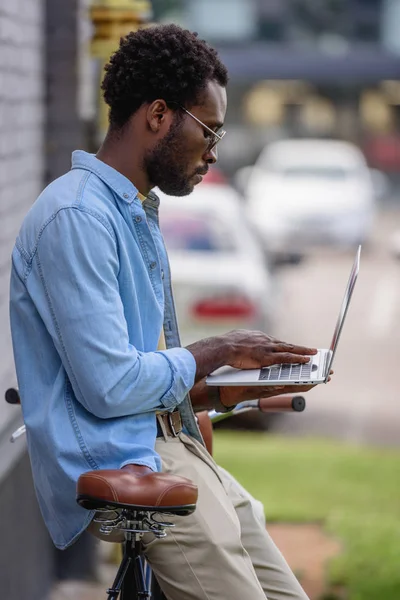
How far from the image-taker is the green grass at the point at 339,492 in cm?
586

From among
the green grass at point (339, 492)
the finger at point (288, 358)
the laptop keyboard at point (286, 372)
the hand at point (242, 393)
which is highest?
the finger at point (288, 358)

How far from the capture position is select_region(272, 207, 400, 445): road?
10.2m

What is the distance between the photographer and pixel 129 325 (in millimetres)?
2770

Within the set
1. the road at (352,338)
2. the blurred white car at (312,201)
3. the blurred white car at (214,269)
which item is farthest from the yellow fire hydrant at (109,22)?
the blurred white car at (312,201)

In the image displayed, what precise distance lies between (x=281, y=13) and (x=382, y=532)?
2951cm

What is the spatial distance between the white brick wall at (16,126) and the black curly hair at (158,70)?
1806 millimetres

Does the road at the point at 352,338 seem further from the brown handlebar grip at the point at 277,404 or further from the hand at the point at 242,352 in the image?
the hand at the point at 242,352

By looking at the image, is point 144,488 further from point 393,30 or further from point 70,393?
point 393,30

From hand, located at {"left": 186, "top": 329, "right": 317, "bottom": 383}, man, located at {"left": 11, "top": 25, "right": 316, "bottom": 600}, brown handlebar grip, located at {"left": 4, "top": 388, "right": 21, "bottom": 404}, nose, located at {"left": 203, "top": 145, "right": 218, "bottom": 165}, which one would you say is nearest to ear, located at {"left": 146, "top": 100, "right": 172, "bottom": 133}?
man, located at {"left": 11, "top": 25, "right": 316, "bottom": 600}

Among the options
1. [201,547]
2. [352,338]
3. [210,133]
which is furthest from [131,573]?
[352,338]

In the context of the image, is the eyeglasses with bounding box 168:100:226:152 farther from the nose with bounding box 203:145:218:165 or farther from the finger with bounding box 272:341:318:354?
the finger with bounding box 272:341:318:354

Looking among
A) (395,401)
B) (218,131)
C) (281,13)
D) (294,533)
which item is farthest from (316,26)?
(218,131)

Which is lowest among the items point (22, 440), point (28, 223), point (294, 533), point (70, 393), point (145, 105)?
point (294, 533)

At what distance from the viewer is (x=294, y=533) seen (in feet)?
22.0
